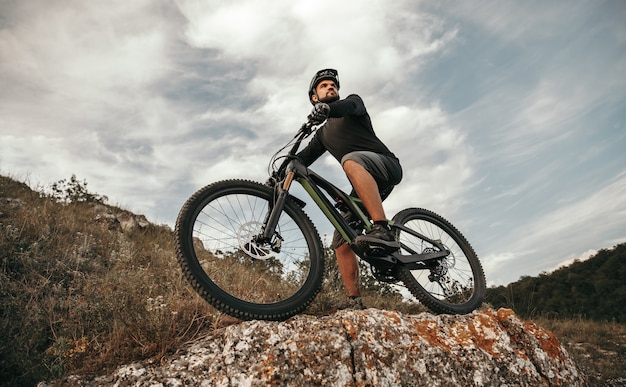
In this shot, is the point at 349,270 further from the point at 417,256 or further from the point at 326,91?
the point at 326,91

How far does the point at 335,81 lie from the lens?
160 inches

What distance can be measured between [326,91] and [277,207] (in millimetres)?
1565

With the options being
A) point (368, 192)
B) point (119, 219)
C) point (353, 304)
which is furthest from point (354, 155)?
point (119, 219)

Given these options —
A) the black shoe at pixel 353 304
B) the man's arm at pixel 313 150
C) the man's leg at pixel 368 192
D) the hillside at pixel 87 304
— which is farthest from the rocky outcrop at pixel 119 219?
the man's leg at pixel 368 192

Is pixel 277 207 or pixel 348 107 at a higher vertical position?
pixel 348 107

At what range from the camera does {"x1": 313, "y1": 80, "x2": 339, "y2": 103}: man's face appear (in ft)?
13.2

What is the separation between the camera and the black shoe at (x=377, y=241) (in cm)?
335

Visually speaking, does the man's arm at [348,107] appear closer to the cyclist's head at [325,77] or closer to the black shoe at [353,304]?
the cyclist's head at [325,77]

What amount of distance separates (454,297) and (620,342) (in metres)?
8.36

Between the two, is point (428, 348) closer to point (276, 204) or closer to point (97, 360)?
point (276, 204)

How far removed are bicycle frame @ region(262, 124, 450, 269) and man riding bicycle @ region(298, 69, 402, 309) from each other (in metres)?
0.16

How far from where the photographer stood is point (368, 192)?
357 cm

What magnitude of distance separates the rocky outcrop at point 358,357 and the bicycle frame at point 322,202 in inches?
28.0

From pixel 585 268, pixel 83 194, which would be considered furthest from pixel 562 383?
pixel 585 268
